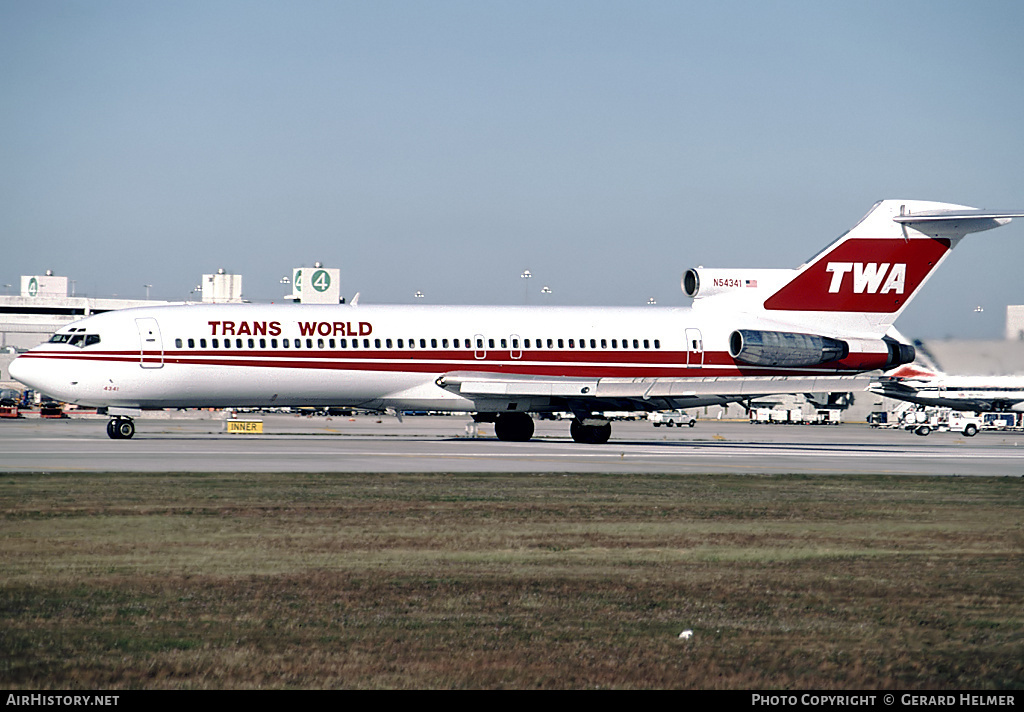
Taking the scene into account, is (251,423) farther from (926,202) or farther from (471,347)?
(926,202)

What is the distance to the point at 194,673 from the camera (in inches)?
353

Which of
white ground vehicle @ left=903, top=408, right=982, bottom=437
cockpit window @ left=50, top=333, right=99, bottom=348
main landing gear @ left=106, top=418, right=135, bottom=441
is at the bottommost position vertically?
white ground vehicle @ left=903, top=408, right=982, bottom=437

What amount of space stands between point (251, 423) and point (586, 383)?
64.3 feet

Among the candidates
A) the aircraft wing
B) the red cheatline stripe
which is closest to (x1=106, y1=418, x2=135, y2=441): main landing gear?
the red cheatline stripe

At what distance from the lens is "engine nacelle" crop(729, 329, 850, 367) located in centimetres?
4544

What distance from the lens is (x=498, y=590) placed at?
12.7 meters

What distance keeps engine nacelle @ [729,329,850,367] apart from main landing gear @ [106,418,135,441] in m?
22.8

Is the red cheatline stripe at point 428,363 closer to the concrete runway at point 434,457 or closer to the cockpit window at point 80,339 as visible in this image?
the cockpit window at point 80,339

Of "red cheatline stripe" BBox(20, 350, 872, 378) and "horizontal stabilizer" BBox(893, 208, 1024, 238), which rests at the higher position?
"horizontal stabilizer" BBox(893, 208, 1024, 238)

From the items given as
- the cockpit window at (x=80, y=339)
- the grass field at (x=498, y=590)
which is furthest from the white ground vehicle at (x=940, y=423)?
the grass field at (x=498, y=590)

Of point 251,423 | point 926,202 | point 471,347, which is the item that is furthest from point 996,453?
point 251,423

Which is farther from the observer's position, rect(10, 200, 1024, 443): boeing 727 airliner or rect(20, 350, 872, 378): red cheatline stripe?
rect(10, 200, 1024, 443): boeing 727 airliner

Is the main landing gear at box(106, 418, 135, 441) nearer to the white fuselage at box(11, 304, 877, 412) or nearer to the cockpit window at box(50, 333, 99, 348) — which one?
the white fuselage at box(11, 304, 877, 412)

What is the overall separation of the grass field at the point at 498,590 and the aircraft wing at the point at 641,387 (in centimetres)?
2093
